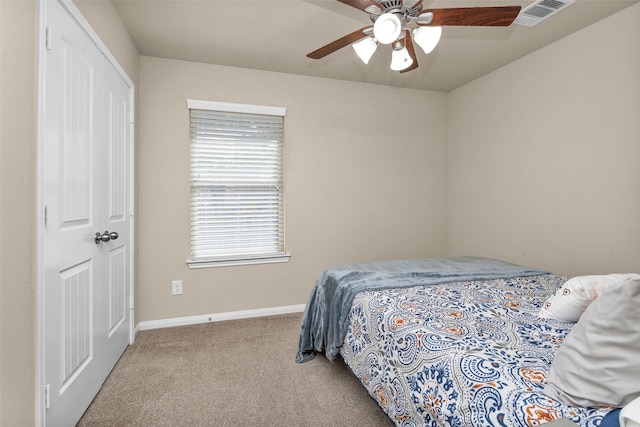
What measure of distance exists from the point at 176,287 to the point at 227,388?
1.41m

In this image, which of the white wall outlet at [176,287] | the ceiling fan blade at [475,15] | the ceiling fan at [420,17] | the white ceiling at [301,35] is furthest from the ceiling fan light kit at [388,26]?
the white wall outlet at [176,287]

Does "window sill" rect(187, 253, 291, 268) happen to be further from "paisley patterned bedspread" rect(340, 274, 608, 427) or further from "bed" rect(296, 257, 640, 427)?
"paisley patterned bedspread" rect(340, 274, 608, 427)

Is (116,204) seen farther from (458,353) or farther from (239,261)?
(458,353)

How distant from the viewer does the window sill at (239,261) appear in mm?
3201

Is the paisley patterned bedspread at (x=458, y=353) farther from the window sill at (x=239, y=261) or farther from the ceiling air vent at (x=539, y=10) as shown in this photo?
the ceiling air vent at (x=539, y=10)

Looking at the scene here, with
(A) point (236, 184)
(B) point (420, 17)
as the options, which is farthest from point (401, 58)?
(A) point (236, 184)

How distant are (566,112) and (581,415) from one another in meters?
2.75

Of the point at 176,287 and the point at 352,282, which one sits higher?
the point at 352,282

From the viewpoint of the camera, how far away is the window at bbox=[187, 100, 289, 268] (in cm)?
322

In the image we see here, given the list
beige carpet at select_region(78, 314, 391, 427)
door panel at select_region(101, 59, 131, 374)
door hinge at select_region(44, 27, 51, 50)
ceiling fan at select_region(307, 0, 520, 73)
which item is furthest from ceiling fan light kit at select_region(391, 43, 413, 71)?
beige carpet at select_region(78, 314, 391, 427)

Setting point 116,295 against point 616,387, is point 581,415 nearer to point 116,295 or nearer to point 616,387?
point 616,387

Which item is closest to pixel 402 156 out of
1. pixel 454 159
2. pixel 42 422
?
pixel 454 159

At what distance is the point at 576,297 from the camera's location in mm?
1471

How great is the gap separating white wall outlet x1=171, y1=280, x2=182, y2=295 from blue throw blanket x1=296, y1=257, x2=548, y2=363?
1.45 metres
